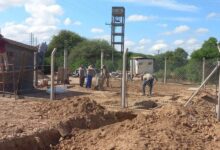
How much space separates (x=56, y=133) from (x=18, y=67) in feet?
39.9

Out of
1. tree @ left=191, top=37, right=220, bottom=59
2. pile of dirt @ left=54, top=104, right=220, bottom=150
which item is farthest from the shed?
tree @ left=191, top=37, right=220, bottom=59

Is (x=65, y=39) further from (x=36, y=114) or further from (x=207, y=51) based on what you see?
(x=36, y=114)

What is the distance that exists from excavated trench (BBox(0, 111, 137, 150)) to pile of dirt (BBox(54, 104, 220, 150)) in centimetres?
31

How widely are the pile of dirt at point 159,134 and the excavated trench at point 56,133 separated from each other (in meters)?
0.31

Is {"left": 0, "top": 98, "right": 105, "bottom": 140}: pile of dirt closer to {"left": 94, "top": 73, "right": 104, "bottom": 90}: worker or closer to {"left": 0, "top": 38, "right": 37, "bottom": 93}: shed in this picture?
{"left": 0, "top": 38, "right": 37, "bottom": 93}: shed

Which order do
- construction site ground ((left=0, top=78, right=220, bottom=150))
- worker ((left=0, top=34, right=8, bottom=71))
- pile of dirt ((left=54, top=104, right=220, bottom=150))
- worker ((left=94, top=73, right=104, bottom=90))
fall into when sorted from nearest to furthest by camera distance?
pile of dirt ((left=54, top=104, right=220, bottom=150))
construction site ground ((left=0, top=78, right=220, bottom=150))
worker ((left=0, top=34, right=8, bottom=71))
worker ((left=94, top=73, right=104, bottom=90))

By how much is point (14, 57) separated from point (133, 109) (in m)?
9.56

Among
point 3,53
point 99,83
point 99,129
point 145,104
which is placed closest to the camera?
point 99,129

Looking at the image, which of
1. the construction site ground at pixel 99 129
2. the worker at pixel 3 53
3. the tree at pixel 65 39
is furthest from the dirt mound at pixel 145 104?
the tree at pixel 65 39

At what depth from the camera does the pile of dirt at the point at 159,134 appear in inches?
358

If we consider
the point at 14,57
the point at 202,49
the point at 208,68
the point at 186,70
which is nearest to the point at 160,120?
the point at 14,57

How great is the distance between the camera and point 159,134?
9.59m

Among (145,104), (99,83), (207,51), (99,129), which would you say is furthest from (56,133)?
(207,51)

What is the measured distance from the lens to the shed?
68.4 feet
